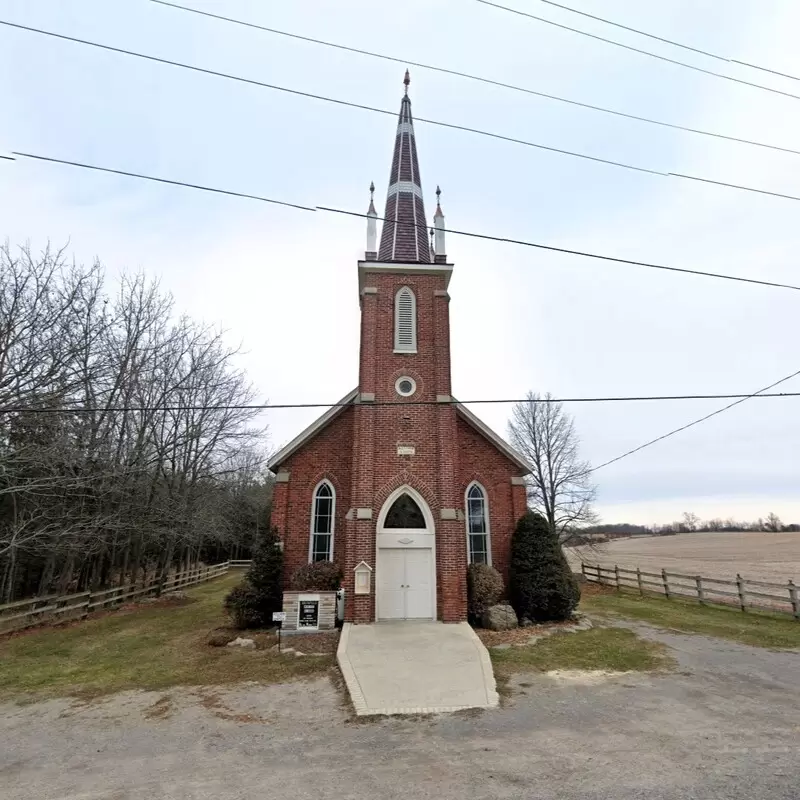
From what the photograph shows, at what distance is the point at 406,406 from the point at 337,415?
2.45m

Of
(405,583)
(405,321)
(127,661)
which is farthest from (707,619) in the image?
(127,661)

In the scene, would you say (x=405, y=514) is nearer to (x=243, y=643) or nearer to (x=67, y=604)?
(x=243, y=643)

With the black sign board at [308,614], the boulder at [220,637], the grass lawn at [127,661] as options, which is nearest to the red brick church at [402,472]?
the black sign board at [308,614]

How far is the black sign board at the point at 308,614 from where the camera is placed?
12.0 meters

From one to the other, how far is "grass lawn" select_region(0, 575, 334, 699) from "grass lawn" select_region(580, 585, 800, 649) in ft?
32.9

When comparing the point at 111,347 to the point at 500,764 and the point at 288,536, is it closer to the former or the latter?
the point at 288,536

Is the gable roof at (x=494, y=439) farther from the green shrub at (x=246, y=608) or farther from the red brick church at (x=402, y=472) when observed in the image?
the green shrub at (x=246, y=608)

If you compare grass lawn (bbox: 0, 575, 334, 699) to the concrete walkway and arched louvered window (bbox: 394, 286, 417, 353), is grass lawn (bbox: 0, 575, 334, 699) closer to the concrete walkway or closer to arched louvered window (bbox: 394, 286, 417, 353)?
the concrete walkway

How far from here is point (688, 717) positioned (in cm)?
684

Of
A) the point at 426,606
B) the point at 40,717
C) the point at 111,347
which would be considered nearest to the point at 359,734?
the point at 40,717

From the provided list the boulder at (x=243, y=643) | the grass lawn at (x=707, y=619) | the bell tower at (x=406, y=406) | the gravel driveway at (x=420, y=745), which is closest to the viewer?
the gravel driveway at (x=420, y=745)

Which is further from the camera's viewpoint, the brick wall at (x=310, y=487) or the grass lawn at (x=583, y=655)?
the brick wall at (x=310, y=487)

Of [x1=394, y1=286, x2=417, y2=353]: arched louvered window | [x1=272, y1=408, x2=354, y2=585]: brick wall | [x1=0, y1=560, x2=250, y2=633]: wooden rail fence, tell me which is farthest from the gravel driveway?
[x1=394, y1=286, x2=417, y2=353]: arched louvered window

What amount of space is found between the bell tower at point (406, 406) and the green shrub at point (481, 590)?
51 cm
